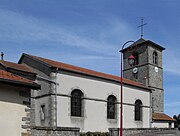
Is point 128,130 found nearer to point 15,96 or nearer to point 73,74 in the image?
point 73,74

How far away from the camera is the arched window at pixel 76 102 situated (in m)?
24.5

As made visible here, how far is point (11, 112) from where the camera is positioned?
931 cm

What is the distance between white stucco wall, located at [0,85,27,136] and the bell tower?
29.3 m

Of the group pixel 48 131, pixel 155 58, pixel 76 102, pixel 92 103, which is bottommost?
pixel 48 131

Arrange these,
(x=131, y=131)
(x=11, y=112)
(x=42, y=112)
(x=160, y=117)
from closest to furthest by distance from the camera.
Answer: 1. (x=11, y=112)
2. (x=131, y=131)
3. (x=42, y=112)
4. (x=160, y=117)

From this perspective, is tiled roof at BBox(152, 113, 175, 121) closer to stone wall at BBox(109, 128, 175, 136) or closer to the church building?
the church building

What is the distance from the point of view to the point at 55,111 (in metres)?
22.9

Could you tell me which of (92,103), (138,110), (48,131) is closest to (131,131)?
(92,103)

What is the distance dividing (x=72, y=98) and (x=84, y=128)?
2.93 metres

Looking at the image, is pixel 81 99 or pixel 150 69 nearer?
pixel 81 99

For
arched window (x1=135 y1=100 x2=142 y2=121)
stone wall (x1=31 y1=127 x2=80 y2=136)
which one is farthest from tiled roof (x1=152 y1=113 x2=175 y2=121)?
stone wall (x1=31 y1=127 x2=80 y2=136)

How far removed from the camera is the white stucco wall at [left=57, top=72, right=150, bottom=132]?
23.5 metres

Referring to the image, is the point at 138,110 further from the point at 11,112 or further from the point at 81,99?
the point at 11,112

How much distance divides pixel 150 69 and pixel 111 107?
12.6 meters
